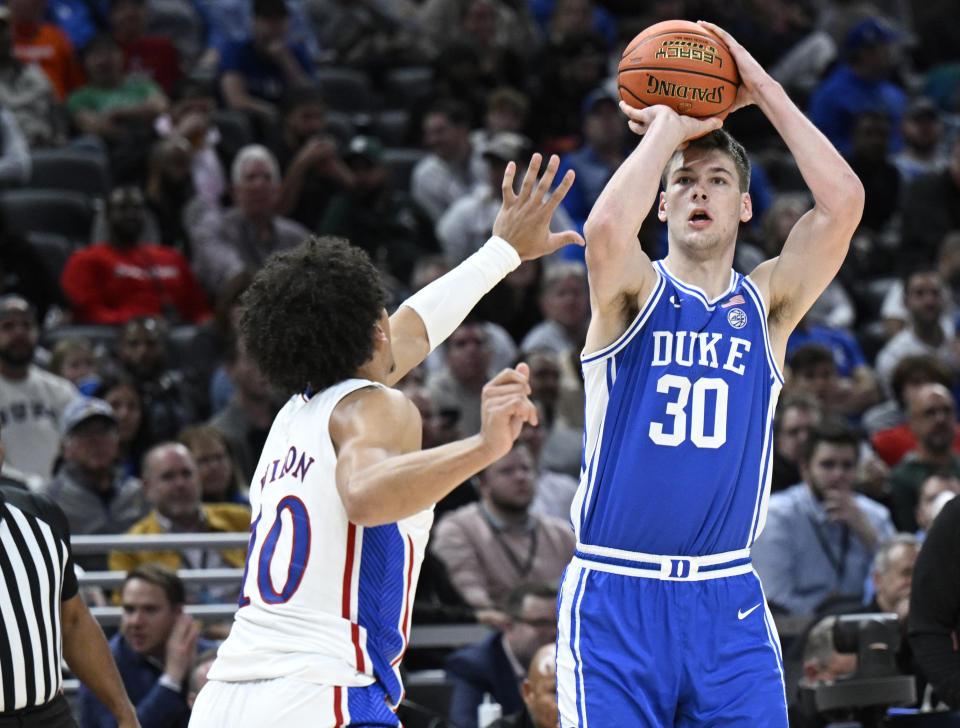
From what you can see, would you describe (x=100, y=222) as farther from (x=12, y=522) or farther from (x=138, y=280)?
(x=12, y=522)

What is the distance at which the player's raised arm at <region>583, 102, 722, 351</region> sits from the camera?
4.39m

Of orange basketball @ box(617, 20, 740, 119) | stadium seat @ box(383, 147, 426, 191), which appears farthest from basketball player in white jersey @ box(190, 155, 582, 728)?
stadium seat @ box(383, 147, 426, 191)

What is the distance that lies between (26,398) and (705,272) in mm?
5693

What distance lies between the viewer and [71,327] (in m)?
10.4

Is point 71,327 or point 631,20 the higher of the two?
point 631,20

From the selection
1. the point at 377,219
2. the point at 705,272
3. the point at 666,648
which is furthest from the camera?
the point at 377,219

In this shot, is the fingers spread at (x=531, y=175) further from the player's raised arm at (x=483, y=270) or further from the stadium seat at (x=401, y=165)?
the stadium seat at (x=401, y=165)

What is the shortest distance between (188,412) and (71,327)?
1304 millimetres

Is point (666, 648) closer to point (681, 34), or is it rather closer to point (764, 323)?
point (764, 323)

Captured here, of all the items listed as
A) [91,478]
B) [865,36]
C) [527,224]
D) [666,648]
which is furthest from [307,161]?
[666,648]

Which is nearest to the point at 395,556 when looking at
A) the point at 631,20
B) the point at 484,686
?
the point at 484,686

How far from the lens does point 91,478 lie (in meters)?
8.42

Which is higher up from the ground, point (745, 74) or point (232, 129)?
point (232, 129)

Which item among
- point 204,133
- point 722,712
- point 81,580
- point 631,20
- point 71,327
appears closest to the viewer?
point 722,712
